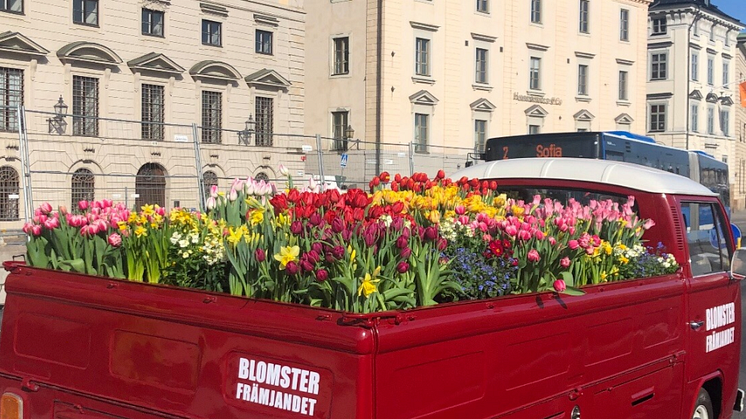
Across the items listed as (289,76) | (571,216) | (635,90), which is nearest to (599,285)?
(571,216)

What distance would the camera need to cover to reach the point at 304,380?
3836mm

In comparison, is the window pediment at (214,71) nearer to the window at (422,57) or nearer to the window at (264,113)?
the window at (264,113)

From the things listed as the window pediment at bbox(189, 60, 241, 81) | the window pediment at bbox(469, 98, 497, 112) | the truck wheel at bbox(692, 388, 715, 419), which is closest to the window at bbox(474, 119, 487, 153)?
the window pediment at bbox(469, 98, 497, 112)

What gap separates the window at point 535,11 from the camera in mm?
54625

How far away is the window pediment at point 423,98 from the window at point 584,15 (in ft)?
46.4

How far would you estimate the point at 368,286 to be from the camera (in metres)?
4.04

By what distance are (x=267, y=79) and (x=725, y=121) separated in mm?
47469

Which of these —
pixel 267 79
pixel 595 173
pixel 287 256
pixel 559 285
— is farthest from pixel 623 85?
pixel 287 256

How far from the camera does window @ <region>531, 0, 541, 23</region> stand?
179 feet

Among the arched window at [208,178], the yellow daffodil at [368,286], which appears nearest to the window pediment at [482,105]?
the arched window at [208,178]

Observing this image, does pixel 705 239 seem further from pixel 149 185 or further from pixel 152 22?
pixel 152 22

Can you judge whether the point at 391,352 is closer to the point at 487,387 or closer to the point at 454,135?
the point at 487,387

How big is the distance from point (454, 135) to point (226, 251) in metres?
45.6

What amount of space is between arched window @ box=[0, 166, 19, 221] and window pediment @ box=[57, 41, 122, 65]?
21710mm
